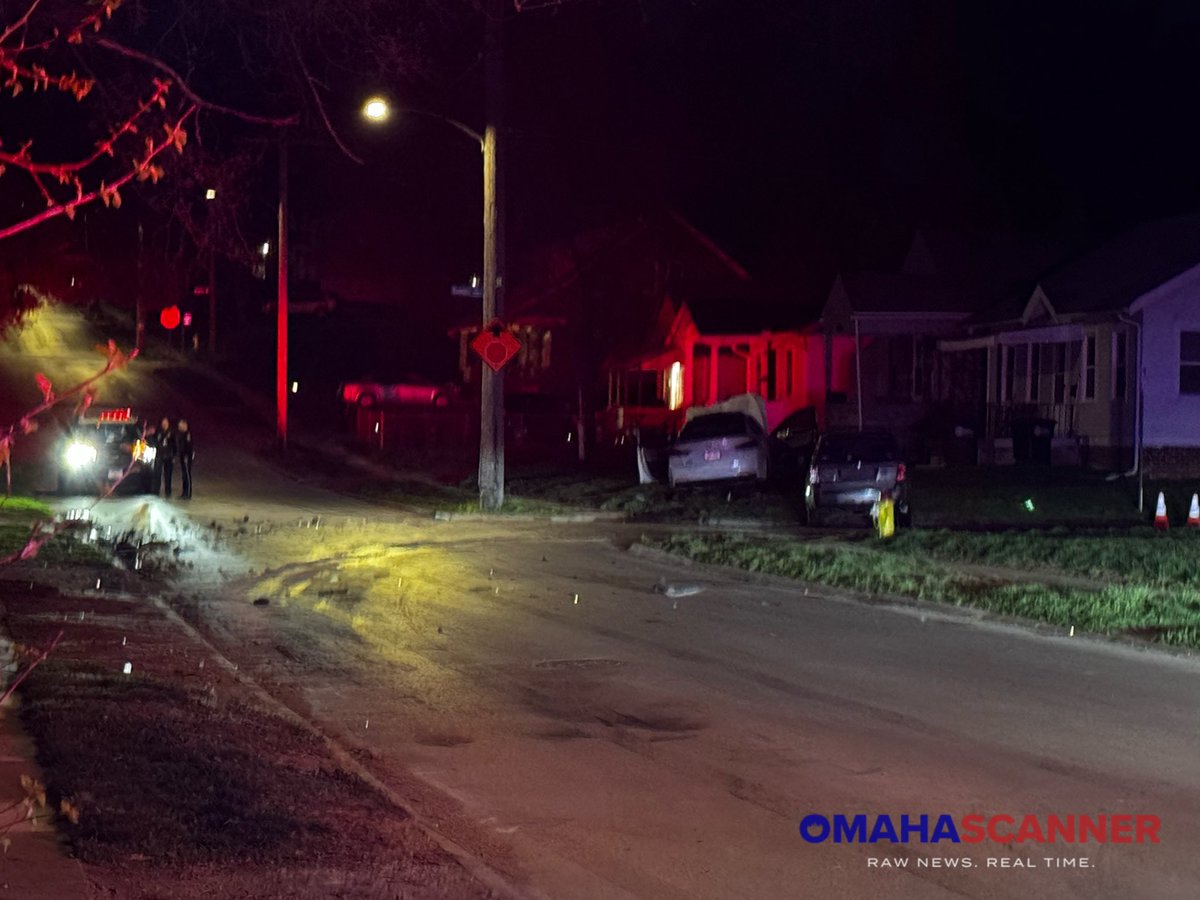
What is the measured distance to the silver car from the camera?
2820 centimetres

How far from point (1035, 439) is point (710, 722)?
23.7m

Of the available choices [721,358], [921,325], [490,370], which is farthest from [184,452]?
[721,358]

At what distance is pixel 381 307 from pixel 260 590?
58853mm

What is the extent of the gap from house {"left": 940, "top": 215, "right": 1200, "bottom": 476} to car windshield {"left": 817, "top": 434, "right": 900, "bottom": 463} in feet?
22.6

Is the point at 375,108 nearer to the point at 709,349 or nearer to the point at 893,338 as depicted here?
the point at 893,338

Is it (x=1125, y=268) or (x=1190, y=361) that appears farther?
(x=1125, y=268)

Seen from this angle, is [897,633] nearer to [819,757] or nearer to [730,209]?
[819,757]

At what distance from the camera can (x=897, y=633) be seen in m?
13.4

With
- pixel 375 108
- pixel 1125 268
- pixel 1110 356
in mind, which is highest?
pixel 375 108

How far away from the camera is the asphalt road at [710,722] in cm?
677

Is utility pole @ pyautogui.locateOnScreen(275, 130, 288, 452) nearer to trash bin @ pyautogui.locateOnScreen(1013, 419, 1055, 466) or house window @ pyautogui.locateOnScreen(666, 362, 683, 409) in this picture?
house window @ pyautogui.locateOnScreen(666, 362, 683, 409)

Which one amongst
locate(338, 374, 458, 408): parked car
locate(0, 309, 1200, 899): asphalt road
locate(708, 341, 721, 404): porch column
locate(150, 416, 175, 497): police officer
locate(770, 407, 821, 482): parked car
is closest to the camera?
locate(0, 309, 1200, 899): asphalt road

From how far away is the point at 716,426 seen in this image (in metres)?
28.8

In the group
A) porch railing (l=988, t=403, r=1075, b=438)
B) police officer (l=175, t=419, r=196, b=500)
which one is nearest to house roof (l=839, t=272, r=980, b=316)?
porch railing (l=988, t=403, r=1075, b=438)
